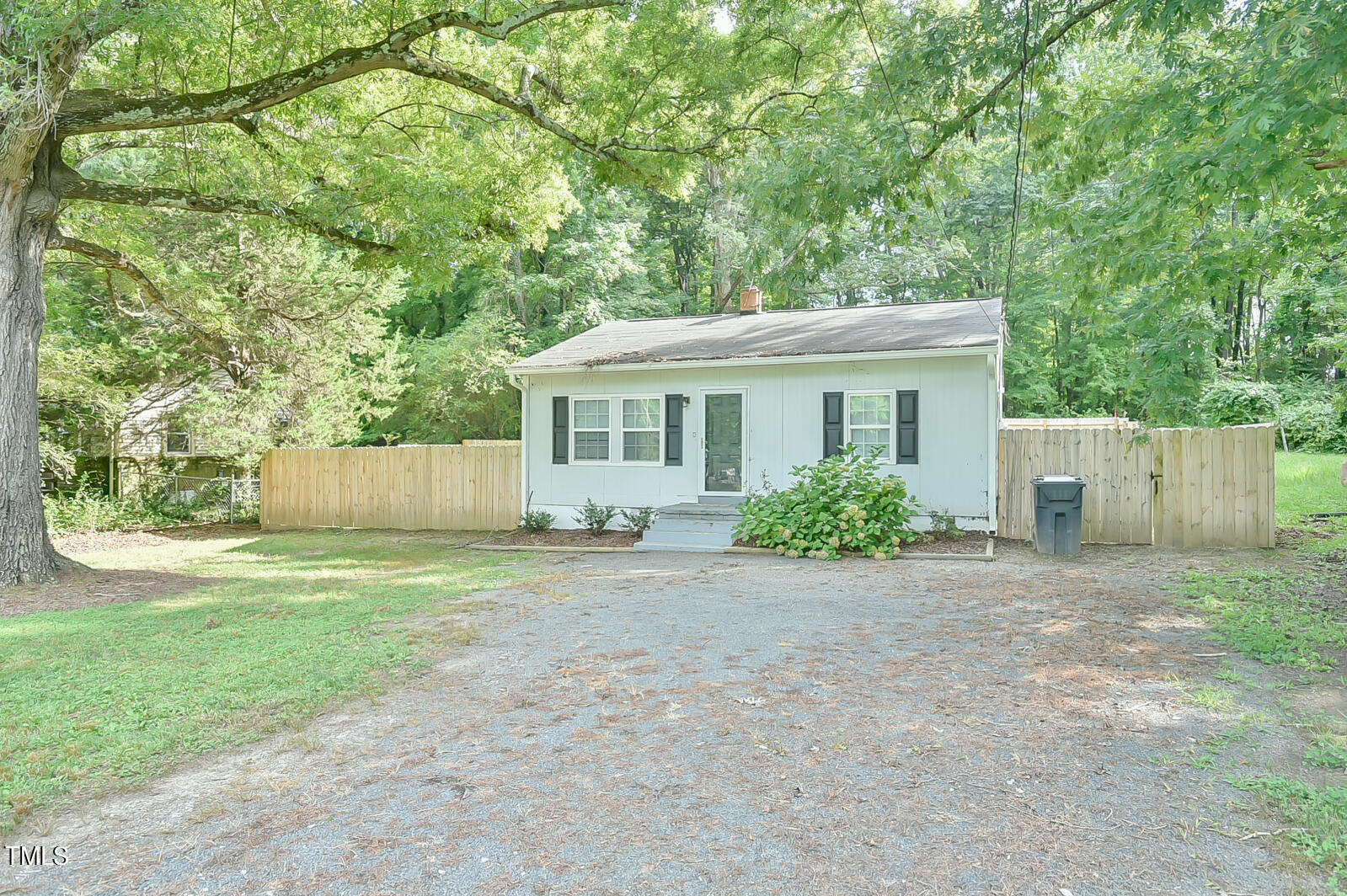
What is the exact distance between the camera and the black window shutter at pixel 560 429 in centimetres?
1390

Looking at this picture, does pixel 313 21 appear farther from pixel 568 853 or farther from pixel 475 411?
pixel 475 411

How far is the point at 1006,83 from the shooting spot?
7152mm

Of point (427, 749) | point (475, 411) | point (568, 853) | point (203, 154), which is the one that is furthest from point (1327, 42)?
point (475, 411)

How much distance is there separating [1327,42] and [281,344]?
18545mm

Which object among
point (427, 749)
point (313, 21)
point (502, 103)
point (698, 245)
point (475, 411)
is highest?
point (698, 245)

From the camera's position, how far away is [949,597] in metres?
7.53

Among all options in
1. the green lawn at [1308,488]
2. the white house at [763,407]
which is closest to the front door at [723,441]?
the white house at [763,407]

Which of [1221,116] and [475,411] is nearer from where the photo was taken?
[1221,116]

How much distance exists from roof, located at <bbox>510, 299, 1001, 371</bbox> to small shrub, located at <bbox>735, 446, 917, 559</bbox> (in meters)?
1.96

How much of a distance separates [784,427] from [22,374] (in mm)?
9807

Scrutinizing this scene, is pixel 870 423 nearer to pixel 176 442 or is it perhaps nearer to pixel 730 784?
pixel 730 784

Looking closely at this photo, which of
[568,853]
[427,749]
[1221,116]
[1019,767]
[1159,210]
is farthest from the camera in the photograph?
[1159,210]

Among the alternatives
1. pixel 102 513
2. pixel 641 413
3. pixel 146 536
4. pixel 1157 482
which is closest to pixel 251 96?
pixel 641 413

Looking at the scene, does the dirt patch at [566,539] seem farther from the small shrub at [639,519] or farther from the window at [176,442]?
the window at [176,442]
